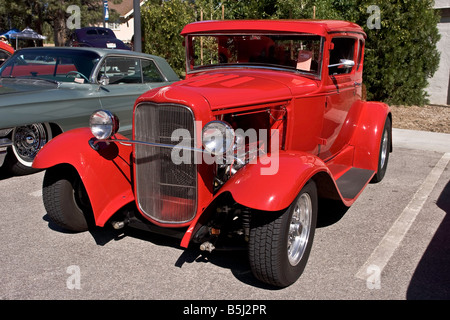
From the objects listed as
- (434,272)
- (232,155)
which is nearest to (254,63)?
(232,155)

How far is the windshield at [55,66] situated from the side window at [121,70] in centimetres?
20

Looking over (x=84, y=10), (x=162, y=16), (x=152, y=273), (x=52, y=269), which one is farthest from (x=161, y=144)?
(x=84, y=10)

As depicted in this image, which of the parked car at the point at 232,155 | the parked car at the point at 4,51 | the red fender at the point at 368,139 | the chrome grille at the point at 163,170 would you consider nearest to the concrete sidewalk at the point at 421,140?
the red fender at the point at 368,139

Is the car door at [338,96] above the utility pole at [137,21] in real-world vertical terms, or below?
below

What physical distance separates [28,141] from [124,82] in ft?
5.30

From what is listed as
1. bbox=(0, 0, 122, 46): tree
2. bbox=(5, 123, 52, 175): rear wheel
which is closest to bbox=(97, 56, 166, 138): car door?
bbox=(5, 123, 52, 175): rear wheel

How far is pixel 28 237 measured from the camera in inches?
145

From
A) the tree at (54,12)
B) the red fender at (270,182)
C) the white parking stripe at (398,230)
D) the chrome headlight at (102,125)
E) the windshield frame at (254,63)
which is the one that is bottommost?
the white parking stripe at (398,230)

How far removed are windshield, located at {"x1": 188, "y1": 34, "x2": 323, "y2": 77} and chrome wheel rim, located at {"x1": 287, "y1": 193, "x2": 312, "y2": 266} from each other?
1360mm

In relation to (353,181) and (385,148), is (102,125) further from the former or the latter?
(385,148)

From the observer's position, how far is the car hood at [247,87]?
3.08m

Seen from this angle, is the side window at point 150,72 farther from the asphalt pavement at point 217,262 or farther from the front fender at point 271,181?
the front fender at point 271,181

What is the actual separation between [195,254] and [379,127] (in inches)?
110
